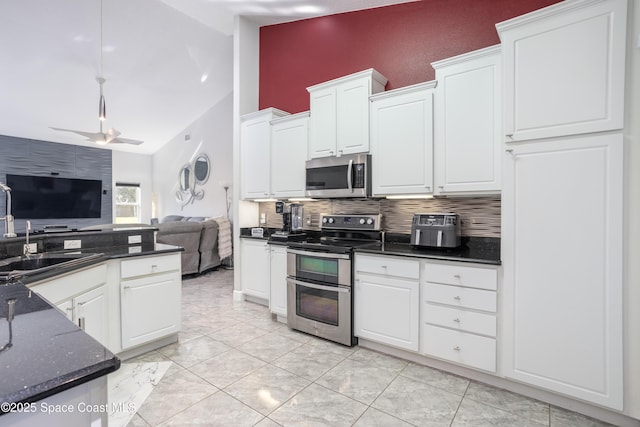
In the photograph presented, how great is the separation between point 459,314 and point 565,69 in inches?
67.9

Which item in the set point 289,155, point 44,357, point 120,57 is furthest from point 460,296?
point 120,57

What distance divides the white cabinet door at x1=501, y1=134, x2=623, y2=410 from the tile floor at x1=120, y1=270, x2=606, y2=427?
0.31 m

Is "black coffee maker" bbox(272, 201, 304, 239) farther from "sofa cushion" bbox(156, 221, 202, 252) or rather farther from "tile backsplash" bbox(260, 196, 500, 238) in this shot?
"sofa cushion" bbox(156, 221, 202, 252)

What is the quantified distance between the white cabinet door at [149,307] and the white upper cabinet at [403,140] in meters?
2.09

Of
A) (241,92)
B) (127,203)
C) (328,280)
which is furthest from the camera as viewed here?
(127,203)

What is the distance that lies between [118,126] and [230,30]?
4165 millimetres

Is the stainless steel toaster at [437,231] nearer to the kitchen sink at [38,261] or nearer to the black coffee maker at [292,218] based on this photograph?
the black coffee maker at [292,218]

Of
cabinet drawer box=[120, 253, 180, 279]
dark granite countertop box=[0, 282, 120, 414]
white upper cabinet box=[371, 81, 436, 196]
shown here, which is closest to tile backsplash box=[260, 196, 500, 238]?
white upper cabinet box=[371, 81, 436, 196]

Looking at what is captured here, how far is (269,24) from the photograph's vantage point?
14.2 ft

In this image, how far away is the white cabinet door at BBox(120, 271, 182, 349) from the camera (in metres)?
2.46

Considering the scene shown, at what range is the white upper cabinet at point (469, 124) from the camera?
2.29 m

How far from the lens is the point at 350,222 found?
3.34 m

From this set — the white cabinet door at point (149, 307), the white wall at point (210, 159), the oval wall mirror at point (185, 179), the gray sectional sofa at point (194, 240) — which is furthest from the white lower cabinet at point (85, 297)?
the oval wall mirror at point (185, 179)

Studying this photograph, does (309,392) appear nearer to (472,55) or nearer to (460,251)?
(460,251)
